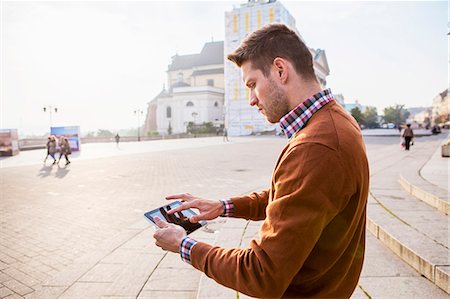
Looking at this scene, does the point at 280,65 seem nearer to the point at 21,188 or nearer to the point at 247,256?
the point at 247,256

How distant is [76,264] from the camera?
4.04 metres

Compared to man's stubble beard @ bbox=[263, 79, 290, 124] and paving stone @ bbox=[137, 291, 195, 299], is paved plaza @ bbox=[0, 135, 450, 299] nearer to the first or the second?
paving stone @ bbox=[137, 291, 195, 299]

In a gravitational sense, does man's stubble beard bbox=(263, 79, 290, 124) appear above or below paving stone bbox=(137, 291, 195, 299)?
above

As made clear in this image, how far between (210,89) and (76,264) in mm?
68757

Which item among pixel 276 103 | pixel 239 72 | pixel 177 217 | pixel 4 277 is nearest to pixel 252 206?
pixel 177 217

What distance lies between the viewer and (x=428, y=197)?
17.5ft

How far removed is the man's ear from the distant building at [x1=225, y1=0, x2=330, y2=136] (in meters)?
57.6

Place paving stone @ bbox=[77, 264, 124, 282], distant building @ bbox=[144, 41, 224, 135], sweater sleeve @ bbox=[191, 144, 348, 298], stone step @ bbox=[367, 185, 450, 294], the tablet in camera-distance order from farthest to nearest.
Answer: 1. distant building @ bbox=[144, 41, 224, 135]
2. paving stone @ bbox=[77, 264, 124, 282]
3. stone step @ bbox=[367, 185, 450, 294]
4. the tablet
5. sweater sleeve @ bbox=[191, 144, 348, 298]

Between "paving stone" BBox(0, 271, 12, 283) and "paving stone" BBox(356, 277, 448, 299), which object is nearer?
"paving stone" BBox(356, 277, 448, 299)

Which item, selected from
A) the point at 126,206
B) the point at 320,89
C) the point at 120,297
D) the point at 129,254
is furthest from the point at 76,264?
the point at 320,89

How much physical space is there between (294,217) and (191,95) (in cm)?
7115

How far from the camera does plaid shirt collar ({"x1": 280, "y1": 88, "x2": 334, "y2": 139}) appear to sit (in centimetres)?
137

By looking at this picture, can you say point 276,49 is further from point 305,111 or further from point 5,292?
point 5,292

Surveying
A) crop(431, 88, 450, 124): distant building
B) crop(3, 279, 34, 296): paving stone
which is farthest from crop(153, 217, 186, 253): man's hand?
crop(431, 88, 450, 124): distant building
